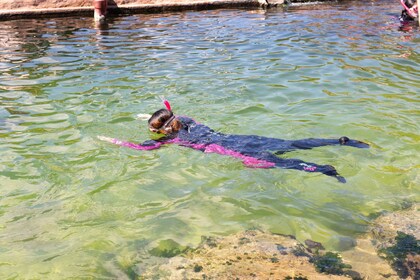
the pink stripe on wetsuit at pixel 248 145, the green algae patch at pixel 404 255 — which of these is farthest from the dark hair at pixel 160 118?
the green algae patch at pixel 404 255

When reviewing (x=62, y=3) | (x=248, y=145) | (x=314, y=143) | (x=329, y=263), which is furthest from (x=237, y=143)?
(x=62, y=3)

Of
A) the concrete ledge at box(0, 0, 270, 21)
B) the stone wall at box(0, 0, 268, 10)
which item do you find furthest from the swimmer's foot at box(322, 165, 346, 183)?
the stone wall at box(0, 0, 268, 10)

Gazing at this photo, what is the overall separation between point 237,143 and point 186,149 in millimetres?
775

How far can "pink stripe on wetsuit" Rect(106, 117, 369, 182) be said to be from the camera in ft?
15.5

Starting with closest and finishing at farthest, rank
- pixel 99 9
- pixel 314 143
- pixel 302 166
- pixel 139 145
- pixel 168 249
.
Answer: pixel 168 249 → pixel 302 166 → pixel 314 143 → pixel 139 145 → pixel 99 9

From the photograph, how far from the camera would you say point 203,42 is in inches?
464

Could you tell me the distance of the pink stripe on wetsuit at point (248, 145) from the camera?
4711mm

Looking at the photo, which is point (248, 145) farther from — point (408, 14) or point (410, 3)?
point (410, 3)

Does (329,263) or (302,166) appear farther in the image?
(302,166)

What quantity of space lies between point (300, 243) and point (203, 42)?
883cm

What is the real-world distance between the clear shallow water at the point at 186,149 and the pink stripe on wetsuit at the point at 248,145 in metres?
0.14

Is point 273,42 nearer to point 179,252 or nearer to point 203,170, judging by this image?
point 203,170

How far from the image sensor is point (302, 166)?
4.60 m

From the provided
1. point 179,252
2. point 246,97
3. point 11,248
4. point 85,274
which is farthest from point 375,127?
point 11,248
